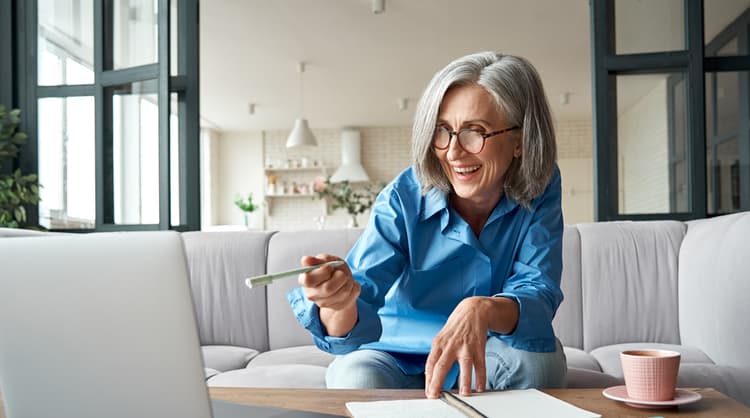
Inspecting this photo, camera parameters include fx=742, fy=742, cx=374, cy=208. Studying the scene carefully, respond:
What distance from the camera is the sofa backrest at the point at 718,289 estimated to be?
2.16m

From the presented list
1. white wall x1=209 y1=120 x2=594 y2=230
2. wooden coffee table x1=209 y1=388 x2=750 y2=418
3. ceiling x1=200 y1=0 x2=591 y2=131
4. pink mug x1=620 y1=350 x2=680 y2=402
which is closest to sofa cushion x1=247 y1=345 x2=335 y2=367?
wooden coffee table x1=209 y1=388 x2=750 y2=418

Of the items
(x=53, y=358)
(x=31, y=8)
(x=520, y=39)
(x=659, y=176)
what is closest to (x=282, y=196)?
(x=520, y=39)

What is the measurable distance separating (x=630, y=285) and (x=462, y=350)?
5.54 feet

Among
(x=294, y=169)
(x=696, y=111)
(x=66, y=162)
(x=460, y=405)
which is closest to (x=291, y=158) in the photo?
(x=294, y=169)

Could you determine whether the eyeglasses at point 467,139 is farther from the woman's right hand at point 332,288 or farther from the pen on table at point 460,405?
the pen on table at point 460,405

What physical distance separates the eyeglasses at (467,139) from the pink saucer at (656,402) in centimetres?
58

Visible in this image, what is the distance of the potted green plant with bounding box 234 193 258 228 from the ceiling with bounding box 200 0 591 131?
190 centimetres

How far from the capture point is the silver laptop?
2.52ft

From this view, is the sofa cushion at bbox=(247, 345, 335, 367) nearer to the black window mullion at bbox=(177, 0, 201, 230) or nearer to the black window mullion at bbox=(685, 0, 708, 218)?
the black window mullion at bbox=(177, 0, 201, 230)

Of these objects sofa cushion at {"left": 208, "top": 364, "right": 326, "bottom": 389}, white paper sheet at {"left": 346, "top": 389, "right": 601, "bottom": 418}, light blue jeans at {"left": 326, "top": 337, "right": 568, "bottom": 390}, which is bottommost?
sofa cushion at {"left": 208, "top": 364, "right": 326, "bottom": 389}

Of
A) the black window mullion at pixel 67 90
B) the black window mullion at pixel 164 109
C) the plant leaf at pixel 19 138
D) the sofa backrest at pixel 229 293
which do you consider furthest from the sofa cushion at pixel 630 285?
the plant leaf at pixel 19 138

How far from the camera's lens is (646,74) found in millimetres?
3512

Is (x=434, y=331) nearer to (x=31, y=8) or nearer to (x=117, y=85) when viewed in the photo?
(x=117, y=85)

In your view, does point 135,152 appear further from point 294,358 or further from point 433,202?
point 433,202
